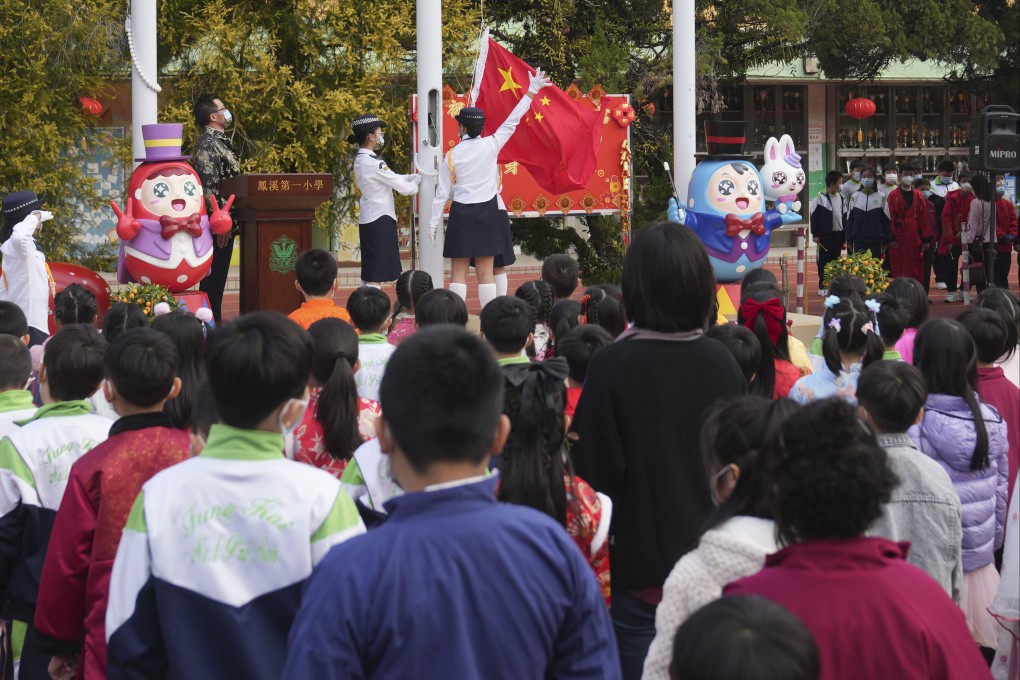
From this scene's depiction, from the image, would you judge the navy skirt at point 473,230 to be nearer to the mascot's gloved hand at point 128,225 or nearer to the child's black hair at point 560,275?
the mascot's gloved hand at point 128,225

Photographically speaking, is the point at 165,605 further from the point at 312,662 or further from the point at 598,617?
the point at 598,617

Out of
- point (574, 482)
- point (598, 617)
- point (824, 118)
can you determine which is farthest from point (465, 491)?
point (824, 118)

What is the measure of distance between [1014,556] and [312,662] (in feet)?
5.37

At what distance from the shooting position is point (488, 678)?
2.03m

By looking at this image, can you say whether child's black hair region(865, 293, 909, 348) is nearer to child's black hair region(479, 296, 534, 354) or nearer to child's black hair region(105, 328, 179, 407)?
child's black hair region(479, 296, 534, 354)

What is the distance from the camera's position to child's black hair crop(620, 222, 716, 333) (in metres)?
3.16

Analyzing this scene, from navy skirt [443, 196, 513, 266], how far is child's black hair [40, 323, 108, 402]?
575cm

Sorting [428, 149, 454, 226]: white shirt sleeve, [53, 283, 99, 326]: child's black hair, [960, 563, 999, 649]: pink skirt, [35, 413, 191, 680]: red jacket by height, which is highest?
[428, 149, 454, 226]: white shirt sleeve

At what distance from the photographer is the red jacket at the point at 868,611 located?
6.68ft

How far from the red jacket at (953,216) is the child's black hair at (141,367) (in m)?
12.9

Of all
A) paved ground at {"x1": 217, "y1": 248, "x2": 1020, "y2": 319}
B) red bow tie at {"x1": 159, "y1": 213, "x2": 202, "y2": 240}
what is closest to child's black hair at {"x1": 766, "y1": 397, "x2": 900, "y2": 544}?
red bow tie at {"x1": 159, "y1": 213, "x2": 202, "y2": 240}

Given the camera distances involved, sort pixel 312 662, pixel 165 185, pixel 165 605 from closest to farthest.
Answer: pixel 312 662 → pixel 165 605 → pixel 165 185

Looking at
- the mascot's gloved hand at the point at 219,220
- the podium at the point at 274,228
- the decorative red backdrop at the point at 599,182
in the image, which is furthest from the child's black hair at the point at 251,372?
the decorative red backdrop at the point at 599,182

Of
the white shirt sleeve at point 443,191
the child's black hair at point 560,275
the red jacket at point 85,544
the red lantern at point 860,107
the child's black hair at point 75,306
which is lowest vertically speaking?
the red jacket at point 85,544
